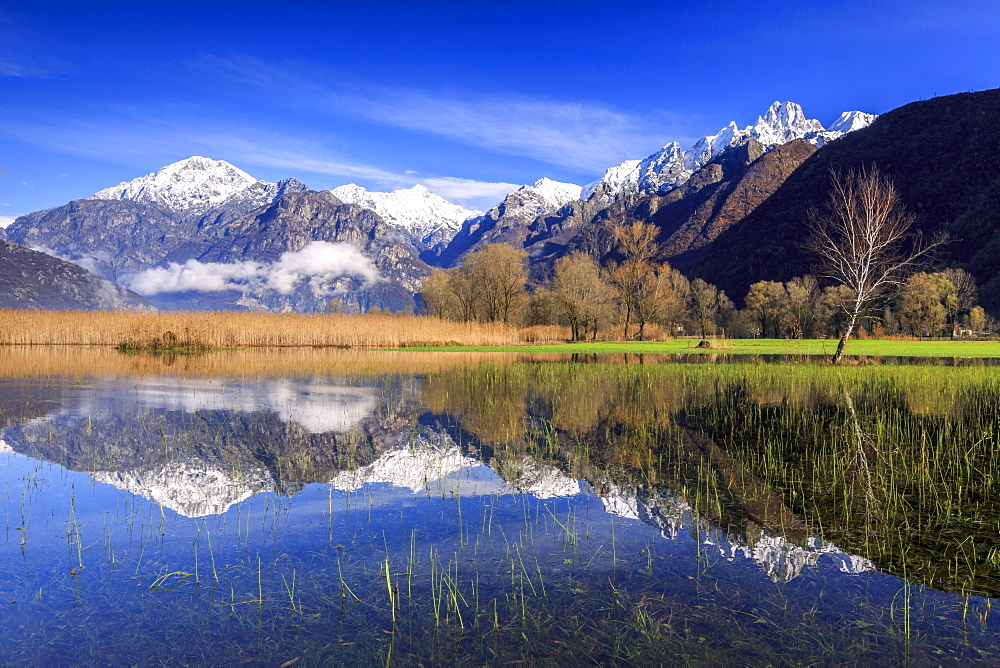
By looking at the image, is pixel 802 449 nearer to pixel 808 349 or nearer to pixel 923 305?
pixel 808 349

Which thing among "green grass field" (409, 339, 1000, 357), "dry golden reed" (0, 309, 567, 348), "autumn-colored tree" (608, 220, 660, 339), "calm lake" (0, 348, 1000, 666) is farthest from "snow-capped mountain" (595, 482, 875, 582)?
"autumn-colored tree" (608, 220, 660, 339)

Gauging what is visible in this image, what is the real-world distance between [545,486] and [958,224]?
666ft

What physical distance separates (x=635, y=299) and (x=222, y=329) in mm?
56500

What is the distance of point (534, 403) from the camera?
1873 cm

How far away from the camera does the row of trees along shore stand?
273 ft

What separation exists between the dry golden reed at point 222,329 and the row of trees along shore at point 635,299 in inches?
817

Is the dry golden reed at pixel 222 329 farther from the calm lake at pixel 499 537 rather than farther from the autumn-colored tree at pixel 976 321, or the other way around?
the autumn-colored tree at pixel 976 321

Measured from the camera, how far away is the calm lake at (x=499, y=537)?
4844 mm

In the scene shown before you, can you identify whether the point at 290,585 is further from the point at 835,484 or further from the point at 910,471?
the point at 910,471

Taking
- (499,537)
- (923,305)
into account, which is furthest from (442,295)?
(499,537)

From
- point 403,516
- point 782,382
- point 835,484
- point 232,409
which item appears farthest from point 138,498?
point 782,382

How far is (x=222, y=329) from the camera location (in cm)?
5781

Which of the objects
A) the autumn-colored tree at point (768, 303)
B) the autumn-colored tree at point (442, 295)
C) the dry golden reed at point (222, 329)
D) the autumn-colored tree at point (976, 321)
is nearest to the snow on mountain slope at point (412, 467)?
the dry golden reed at point (222, 329)

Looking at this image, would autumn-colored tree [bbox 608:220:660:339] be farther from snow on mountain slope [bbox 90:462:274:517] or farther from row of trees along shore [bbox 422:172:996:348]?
snow on mountain slope [bbox 90:462:274:517]
